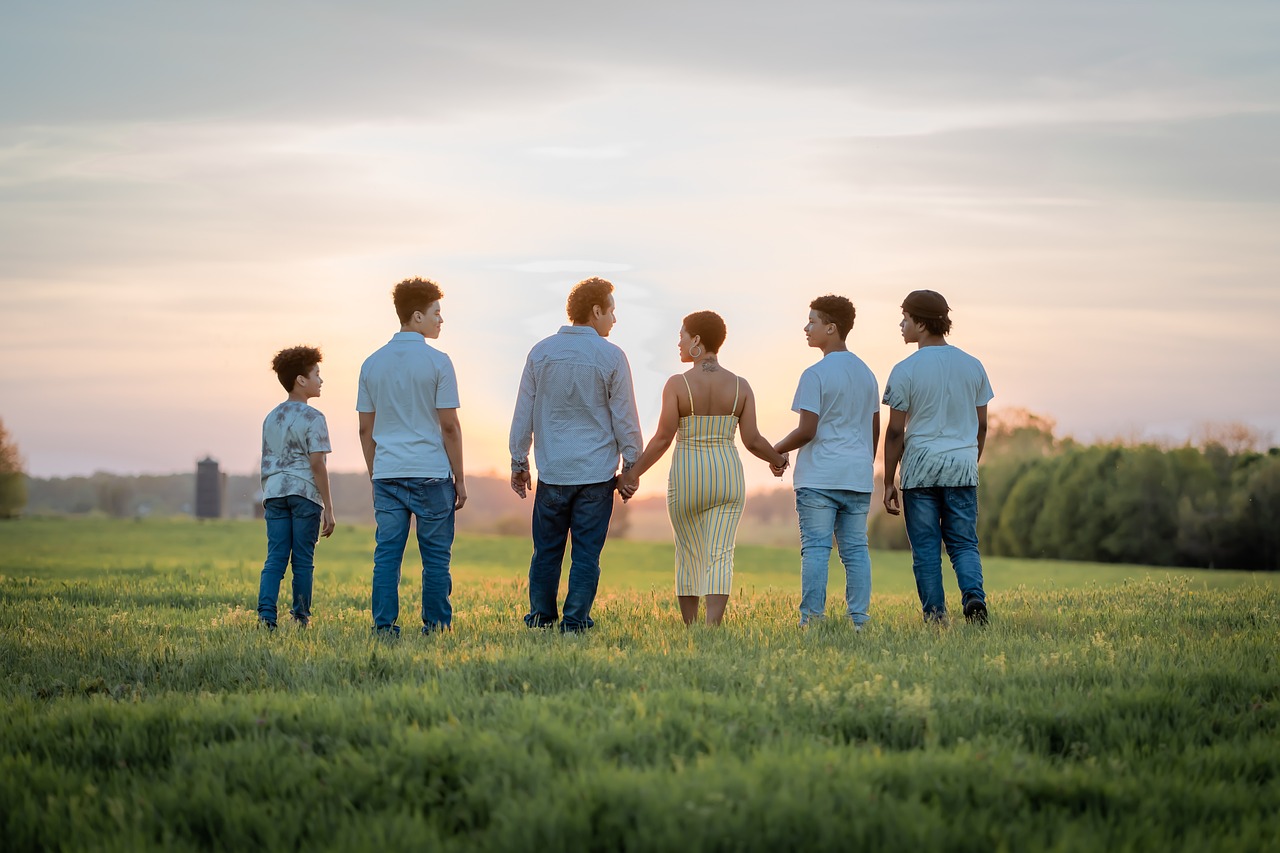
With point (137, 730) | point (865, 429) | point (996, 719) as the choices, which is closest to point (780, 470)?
point (865, 429)

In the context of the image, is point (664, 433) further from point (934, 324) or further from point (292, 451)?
point (292, 451)

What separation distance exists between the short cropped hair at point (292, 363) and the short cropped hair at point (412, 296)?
1448mm

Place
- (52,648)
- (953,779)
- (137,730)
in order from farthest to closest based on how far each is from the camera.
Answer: (52,648)
(137,730)
(953,779)

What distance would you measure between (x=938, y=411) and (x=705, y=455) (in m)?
2.13

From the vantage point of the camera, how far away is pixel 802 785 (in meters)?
4.77

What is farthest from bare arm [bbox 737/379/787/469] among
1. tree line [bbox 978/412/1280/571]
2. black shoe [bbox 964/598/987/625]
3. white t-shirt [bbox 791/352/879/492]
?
tree line [bbox 978/412/1280/571]

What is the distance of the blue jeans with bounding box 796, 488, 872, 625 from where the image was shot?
9.63 meters

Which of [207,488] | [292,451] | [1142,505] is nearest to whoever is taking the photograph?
[292,451]

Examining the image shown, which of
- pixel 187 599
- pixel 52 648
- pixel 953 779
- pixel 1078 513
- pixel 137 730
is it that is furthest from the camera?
pixel 1078 513

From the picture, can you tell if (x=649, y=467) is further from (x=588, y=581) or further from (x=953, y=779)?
(x=953, y=779)

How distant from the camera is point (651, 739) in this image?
5.53 metres

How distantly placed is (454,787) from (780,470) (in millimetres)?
5373

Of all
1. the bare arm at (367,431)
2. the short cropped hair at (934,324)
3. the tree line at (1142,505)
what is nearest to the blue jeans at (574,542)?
the bare arm at (367,431)

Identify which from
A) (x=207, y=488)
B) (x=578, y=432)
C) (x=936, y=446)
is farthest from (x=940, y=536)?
(x=207, y=488)
